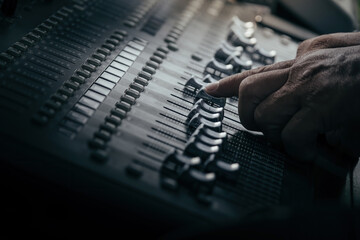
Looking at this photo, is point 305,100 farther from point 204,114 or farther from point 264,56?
point 264,56

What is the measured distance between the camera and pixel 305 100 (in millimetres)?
756

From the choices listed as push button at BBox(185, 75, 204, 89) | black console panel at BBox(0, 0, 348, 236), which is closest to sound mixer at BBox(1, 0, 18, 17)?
black console panel at BBox(0, 0, 348, 236)

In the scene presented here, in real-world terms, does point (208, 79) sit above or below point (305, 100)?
below

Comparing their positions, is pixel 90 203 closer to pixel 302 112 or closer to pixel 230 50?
pixel 302 112

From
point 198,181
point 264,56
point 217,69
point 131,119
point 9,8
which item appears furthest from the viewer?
point 264,56

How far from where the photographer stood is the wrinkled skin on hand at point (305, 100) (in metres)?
0.74

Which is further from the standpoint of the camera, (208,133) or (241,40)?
(241,40)

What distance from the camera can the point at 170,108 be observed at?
792 millimetres

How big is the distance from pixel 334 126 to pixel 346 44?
0.26 metres

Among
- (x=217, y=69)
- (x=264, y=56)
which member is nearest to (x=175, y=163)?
(x=217, y=69)

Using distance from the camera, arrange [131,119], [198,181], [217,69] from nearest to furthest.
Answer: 1. [198,181]
2. [131,119]
3. [217,69]

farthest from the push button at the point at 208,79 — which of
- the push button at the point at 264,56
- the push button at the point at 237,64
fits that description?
the push button at the point at 264,56

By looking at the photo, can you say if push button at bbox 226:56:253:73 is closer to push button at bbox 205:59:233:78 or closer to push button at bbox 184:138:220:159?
push button at bbox 205:59:233:78

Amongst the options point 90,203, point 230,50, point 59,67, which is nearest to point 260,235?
point 90,203
